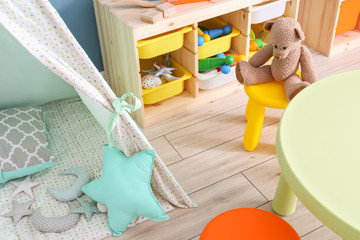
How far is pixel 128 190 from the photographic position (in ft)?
5.05

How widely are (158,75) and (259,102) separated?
584 mm

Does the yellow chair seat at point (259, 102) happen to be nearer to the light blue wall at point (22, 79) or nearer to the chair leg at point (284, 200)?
the chair leg at point (284, 200)

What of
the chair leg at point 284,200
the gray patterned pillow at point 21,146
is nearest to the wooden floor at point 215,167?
the chair leg at point 284,200

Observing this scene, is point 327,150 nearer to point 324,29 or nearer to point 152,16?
point 152,16

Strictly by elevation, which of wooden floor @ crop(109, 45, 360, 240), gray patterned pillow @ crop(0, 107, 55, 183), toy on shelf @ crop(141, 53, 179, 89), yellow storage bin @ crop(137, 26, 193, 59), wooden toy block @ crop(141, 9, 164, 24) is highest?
wooden toy block @ crop(141, 9, 164, 24)

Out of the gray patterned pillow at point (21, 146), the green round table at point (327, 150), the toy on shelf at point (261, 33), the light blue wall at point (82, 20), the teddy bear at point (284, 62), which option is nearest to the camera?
A: the green round table at point (327, 150)

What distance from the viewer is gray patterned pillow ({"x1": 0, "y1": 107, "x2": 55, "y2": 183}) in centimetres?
177

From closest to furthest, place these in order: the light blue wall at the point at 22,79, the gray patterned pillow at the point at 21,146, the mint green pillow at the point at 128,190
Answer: the mint green pillow at the point at 128,190
the gray patterned pillow at the point at 21,146
the light blue wall at the point at 22,79

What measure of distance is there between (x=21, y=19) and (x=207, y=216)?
40.3 inches

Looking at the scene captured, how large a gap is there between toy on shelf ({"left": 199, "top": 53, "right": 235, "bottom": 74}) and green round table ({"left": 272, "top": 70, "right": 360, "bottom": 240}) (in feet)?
2.94

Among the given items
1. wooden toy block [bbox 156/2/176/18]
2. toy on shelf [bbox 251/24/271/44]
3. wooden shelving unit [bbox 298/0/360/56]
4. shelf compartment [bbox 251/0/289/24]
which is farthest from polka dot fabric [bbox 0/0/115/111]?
wooden shelving unit [bbox 298/0/360/56]

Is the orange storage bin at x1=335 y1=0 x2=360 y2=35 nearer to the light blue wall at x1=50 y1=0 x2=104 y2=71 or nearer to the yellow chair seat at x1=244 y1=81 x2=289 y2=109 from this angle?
the yellow chair seat at x1=244 y1=81 x2=289 y2=109

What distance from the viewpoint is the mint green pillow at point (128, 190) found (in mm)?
1541

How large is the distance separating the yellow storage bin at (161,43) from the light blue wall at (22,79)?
1.80 ft
